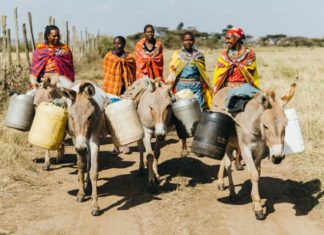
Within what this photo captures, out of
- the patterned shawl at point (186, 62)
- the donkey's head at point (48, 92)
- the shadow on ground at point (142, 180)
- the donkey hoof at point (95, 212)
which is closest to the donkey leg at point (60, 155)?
the shadow on ground at point (142, 180)

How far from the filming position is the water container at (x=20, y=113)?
22.3 feet

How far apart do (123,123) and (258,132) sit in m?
1.77

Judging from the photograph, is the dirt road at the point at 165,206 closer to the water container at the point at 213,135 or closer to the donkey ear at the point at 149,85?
the water container at the point at 213,135

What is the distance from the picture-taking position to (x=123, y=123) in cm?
577

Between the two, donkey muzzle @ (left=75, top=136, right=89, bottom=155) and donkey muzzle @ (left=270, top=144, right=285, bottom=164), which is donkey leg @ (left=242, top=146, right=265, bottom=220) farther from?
donkey muzzle @ (left=75, top=136, right=89, bottom=155)

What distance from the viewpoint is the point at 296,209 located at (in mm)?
5738

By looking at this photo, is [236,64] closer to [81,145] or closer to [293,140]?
[293,140]

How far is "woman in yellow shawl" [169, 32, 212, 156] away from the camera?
786cm

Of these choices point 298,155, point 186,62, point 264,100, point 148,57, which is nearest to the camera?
point 264,100

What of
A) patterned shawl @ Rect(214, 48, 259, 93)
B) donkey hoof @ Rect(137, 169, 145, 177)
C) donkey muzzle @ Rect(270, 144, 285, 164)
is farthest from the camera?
donkey hoof @ Rect(137, 169, 145, 177)

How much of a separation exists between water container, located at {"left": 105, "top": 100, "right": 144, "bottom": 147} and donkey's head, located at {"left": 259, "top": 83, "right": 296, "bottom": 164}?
5.55 ft

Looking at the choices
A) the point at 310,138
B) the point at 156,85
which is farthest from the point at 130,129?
the point at 310,138

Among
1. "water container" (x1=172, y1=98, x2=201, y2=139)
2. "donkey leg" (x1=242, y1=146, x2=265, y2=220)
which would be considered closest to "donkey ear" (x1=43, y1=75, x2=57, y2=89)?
"water container" (x1=172, y1=98, x2=201, y2=139)

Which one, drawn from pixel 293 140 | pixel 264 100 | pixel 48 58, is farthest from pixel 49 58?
pixel 293 140
